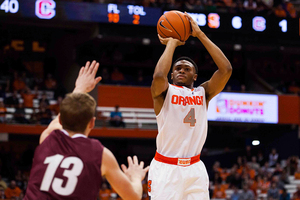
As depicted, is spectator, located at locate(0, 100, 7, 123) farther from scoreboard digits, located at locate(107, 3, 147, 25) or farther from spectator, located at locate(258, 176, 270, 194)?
spectator, located at locate(258, 176, 270, 194)

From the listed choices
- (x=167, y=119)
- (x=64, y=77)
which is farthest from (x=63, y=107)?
(x=64, y=77)

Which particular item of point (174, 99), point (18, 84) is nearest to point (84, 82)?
point (174, 99)

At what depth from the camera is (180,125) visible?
497 centimetres

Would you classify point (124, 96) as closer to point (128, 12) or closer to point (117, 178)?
point (128, 12)

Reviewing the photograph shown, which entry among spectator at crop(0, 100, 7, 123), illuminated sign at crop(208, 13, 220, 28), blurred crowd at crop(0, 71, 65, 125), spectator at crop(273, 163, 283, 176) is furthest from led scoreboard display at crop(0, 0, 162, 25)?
spectator at crop(273, 163, 283, 176)

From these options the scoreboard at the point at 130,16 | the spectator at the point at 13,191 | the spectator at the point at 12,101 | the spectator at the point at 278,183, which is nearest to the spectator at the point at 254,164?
the spectator at the point at 278,183

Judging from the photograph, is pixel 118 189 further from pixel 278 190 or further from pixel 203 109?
pixel 278 190

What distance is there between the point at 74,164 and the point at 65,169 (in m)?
0.07

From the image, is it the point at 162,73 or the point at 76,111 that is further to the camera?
the point at 162,73

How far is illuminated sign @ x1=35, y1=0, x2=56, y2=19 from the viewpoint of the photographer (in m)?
15.6

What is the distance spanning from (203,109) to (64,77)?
1675cm

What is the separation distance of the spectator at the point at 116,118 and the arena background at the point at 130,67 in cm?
27

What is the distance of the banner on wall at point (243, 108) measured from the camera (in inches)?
728

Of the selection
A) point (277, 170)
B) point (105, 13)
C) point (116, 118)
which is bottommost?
point (277, 170)
